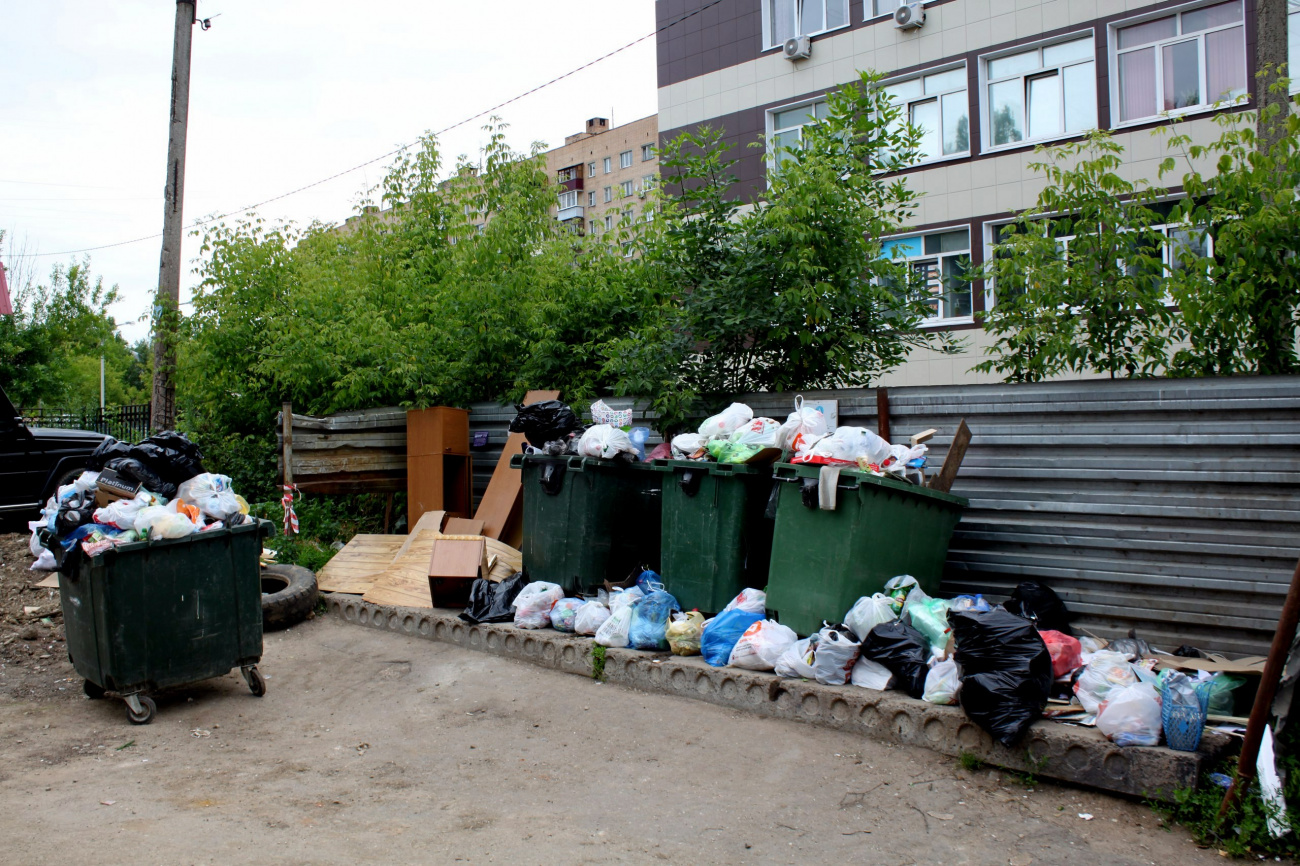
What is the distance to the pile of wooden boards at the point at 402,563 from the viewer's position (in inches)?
277

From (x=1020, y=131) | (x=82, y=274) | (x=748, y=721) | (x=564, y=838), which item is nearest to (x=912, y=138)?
(x=748, y=721)

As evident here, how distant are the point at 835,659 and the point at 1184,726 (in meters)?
1.57

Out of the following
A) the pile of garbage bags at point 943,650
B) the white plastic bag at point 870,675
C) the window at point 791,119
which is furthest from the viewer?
the window at point 791,119

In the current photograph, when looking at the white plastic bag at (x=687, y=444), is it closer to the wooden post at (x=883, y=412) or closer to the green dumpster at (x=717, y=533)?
the green dumpster at (x=717, y=533)

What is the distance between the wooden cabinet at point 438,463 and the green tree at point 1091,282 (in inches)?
197

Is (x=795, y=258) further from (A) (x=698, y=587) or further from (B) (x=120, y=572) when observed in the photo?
(B) (x=120, y=572)

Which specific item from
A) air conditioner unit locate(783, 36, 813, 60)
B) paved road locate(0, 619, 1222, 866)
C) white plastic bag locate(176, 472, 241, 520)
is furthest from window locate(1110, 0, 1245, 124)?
white plastic bag locate(176, 472, 241, 520)

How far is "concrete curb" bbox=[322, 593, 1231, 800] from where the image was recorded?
3.61m

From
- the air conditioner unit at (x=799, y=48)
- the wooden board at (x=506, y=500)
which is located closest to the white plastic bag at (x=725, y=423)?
the wooden board at (x=506, y=500)

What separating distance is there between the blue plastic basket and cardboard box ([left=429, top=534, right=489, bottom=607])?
454 cm

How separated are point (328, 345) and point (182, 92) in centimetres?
454

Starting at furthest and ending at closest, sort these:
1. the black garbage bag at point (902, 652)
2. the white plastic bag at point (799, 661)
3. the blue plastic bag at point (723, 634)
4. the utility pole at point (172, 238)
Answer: the utility pole at point (172, 238)
the blue plastic bag at point (723, 634)
the white plastic bag at point (799, 661)
the black garbage bag at point (902, 652)

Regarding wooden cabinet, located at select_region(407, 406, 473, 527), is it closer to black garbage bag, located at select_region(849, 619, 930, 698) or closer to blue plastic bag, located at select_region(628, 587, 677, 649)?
blue plastic bag, located at select_region(628, 587, 677, 649)

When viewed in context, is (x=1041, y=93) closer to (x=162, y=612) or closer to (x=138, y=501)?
(x=138, y=501)
